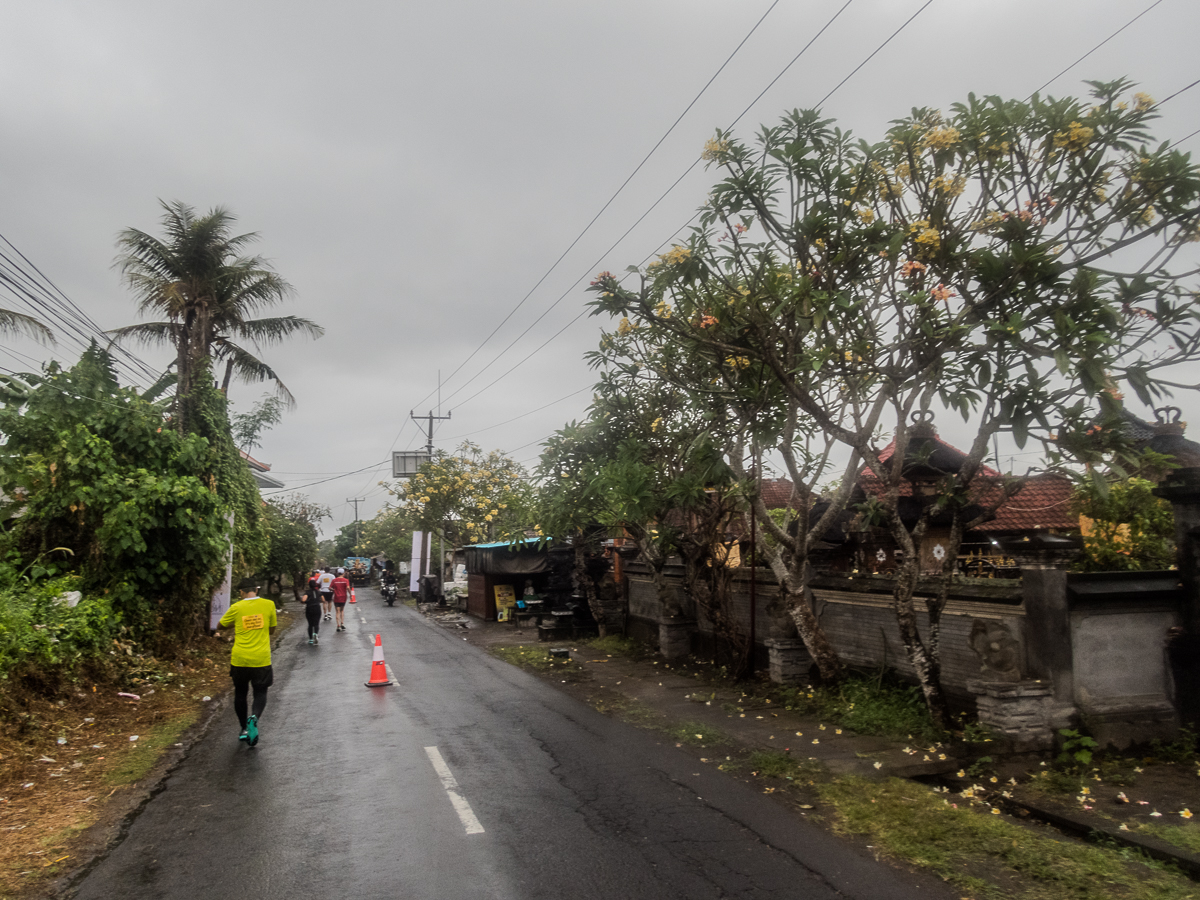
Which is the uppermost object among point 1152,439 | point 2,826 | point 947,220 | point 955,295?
point 947,220

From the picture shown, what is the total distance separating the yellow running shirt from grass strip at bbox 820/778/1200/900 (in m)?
6.47

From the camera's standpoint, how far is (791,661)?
12.1 meters

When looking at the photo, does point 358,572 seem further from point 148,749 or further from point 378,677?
point 148,749

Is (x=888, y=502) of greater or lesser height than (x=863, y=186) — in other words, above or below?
below

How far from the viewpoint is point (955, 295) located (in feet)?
29.0

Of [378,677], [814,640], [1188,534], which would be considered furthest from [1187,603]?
[378,677]

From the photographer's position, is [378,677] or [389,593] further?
[389,593]

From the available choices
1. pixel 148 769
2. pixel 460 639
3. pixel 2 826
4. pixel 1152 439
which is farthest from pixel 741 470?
pixel 460 639

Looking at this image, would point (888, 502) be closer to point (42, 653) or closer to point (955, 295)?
point (955, 295)

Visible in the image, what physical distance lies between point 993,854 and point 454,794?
4.33m

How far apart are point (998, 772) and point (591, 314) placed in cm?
664

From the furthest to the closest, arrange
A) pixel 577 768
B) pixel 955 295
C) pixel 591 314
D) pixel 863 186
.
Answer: pixel 591 314 < pixel 863 186 < pixel 955 295 < pixel 577 768

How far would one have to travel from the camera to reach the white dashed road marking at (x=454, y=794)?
20.6ft

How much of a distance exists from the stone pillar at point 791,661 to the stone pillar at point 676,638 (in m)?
4.57
